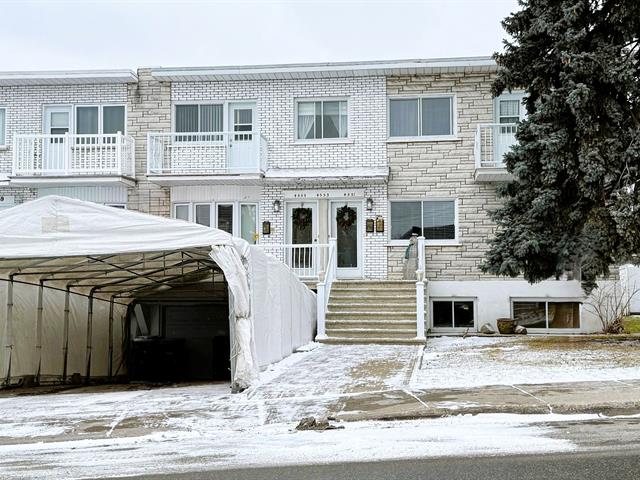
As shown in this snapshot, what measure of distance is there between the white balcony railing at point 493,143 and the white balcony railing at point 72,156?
9.57 meters

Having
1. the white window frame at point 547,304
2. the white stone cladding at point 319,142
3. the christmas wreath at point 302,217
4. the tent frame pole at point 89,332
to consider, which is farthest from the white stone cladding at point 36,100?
the white window frame at point 547,304

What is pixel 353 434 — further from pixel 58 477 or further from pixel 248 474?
pixel 58 477

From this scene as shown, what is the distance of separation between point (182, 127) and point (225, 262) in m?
11.7

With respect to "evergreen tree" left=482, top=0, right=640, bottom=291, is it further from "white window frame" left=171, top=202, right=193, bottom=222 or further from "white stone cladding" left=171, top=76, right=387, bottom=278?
"white window frame" left=171, top=202, right=193, bottom=222

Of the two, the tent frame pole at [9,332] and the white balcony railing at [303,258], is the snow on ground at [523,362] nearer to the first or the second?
the white balcony railing at [303,258]

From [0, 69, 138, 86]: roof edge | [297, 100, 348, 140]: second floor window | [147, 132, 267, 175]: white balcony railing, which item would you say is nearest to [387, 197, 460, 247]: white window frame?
[297, 100, 348, 140]: second floor window

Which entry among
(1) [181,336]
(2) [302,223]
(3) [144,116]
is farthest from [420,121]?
(1) [181,336]

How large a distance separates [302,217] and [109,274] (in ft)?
23.0

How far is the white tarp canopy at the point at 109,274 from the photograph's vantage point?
1091cm

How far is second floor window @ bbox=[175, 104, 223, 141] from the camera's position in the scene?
21.8 meters

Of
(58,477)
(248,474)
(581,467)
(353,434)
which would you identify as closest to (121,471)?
(58,477)

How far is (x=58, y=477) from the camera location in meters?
6.27

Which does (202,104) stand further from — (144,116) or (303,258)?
(303,258)

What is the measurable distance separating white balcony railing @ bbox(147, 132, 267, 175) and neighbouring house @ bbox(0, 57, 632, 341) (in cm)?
4
